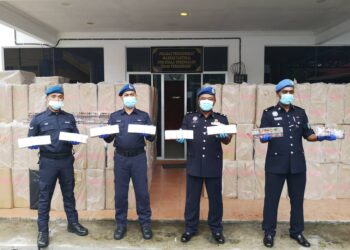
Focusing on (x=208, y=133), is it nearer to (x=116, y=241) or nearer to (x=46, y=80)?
(x=116, y=241)

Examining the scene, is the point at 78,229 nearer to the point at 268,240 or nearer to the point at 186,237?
the point at 186,237

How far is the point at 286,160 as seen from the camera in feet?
13.0

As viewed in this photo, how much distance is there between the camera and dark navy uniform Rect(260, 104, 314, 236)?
3977mm

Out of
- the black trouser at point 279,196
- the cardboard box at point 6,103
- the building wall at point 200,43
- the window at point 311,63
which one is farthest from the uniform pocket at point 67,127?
the window at point 311,63

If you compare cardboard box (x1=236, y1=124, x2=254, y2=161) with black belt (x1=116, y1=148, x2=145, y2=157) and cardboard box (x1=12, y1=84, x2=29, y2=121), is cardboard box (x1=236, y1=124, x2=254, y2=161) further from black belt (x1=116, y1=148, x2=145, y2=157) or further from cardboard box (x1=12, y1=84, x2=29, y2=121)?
cardboard box (x1=12, y1=84, x2=29, y2=121)

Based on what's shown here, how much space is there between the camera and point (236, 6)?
23.3 feet

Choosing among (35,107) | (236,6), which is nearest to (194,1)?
(236,6)

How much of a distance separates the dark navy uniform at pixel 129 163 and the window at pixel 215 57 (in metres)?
5.51

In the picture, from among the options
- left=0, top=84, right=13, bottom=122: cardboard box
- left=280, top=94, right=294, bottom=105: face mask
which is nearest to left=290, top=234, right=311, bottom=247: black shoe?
left=280, top=94, right=294, bottom=105: face mask

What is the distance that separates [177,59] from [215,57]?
973 mm

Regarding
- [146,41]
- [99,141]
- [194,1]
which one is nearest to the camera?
[99,141]

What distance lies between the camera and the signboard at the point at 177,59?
9477 mm

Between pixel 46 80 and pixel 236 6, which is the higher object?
pixel 236 6

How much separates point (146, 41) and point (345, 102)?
5335mm
